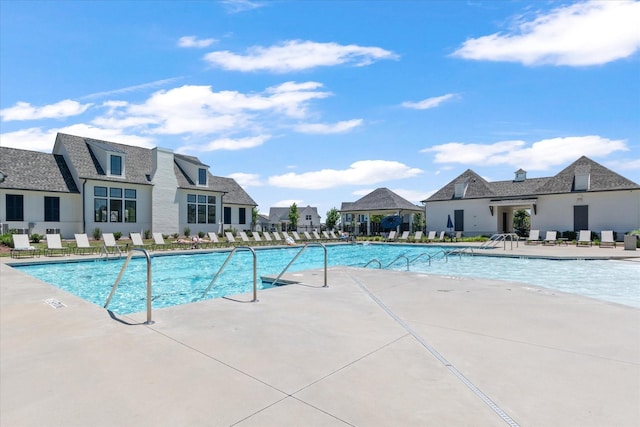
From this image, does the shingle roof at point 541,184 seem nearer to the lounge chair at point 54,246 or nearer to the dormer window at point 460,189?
the dormer window at point 460,189

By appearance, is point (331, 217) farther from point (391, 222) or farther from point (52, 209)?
point (52, 209)

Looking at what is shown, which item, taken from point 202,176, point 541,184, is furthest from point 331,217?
point 541,184

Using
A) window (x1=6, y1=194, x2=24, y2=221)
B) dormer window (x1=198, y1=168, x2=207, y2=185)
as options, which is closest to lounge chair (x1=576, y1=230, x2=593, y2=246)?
dormer window (x1=198, y1=168, x2=207, y2=185)

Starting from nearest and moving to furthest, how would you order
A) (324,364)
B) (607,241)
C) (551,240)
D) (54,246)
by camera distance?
(324,364) < (54,246) < (607,241) < (551,240)

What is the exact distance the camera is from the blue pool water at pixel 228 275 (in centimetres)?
904

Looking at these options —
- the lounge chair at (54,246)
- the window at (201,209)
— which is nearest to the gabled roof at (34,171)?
the lounge chair at (54,246)

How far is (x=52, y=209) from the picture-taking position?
20828mm

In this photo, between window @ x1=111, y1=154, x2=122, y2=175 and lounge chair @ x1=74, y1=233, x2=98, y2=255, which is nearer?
lounge chair @ x1=74, y1=233, x2=98, y2=255

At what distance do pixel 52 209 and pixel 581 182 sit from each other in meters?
34.4

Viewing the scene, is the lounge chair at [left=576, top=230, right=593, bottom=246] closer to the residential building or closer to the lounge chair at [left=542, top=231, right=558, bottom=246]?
the lounge chair at [left=542, top=231, right=558, bottom=246]

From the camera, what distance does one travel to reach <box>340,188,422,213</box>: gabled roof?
35797 mm

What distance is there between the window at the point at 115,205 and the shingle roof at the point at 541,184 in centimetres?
2397

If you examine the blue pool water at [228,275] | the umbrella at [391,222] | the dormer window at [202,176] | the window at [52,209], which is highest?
the dormer window at [202,176]

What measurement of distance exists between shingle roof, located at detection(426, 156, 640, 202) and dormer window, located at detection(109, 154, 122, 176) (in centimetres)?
2471
